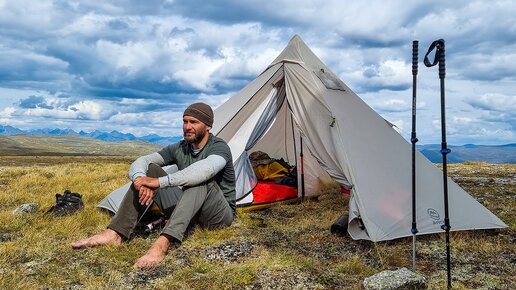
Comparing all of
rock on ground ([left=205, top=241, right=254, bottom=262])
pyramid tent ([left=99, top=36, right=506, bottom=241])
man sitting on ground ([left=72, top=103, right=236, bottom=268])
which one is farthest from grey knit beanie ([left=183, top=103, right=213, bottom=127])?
pyramid tent ([left=99, top=36, right=506, bottom=241])

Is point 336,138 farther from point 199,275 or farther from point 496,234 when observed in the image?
point 199,275

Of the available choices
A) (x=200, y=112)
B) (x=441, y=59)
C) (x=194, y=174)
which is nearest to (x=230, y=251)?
(x=194, y=174)

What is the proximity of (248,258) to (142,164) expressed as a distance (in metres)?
2.44

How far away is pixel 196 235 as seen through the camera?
702 centimetres

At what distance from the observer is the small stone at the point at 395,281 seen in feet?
15.2

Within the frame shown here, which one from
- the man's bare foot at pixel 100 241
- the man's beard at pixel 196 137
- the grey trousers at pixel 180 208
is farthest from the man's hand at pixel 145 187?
the man's beard at pixel 196 137

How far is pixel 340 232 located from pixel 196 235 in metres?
2.52

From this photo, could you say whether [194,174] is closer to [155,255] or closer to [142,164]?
[142,164]

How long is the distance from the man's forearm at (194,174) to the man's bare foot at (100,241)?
1.13 meters

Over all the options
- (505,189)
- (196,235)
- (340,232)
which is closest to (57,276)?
(196,235)

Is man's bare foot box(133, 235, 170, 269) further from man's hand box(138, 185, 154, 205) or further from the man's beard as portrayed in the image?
the man's beard

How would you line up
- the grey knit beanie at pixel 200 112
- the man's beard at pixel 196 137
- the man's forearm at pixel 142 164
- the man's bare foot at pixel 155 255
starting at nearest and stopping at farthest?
the man's bare foot at pixel 155 255 → the man's forearm at pixel 142 164 → the grey knit beanie at pixel 200 112 → the man's beard at pixel 196 137

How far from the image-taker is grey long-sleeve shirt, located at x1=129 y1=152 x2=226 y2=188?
20.7 ft

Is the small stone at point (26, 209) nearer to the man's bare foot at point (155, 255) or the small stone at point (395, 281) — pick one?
the man's bare foot at point (155, 255)
